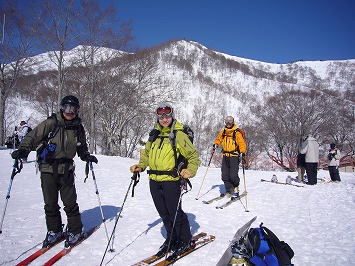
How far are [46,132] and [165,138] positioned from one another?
6.00ft

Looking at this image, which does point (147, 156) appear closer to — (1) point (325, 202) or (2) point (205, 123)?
(1) point (325, 202)

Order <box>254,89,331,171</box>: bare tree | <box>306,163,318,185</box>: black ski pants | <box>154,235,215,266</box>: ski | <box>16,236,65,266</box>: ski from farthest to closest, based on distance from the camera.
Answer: <box>254,89,331,171</box>: bare tree
<box>306,163,318,185</box>: black ski pants
<box>154,235,215,266</box>: ski
<box>16,236,65,266</box>: ski

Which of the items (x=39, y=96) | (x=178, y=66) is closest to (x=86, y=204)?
(x=39, y=96)

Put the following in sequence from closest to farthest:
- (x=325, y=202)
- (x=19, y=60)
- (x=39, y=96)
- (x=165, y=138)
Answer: (x=165, y=138) → (x=325, y=202) → (x=19, y=60) → (x=39, y=96)

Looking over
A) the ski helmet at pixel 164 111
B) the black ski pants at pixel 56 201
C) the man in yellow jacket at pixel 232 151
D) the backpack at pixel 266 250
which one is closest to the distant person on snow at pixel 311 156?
the man in yellow jacket at pixel 232 151

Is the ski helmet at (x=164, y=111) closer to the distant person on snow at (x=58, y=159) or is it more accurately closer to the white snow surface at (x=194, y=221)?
the distant person on snow at (x=58, y=159)

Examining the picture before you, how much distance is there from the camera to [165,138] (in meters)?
3.92

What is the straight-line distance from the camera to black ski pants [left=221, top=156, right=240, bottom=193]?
766 cm

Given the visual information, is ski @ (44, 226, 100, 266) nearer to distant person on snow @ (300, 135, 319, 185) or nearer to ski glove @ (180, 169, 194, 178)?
ski glove @ (180, 169, 194, 178)

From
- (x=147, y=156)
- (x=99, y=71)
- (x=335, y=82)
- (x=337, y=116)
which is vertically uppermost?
(x=335, y=82)

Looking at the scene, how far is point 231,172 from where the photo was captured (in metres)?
7.71

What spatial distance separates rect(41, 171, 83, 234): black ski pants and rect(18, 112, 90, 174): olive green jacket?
16 cm

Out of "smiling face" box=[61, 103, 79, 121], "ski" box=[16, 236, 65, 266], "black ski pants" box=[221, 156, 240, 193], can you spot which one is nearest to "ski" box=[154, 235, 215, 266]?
"ski" box=[16, 236, 65, 266]

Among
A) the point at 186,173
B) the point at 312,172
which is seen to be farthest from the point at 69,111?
the point at 312,172
